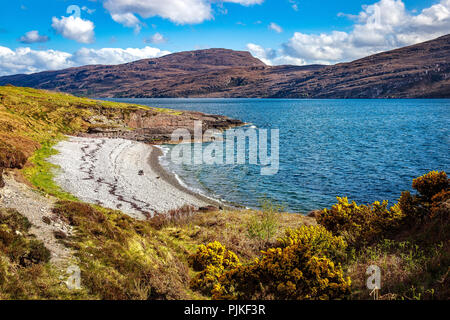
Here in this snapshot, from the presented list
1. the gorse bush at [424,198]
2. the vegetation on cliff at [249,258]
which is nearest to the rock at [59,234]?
A: the vegetation on cliff at [249,258]

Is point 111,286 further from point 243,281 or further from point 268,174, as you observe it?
point 268,174

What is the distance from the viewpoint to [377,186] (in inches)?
1246

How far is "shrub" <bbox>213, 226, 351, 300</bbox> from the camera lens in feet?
25.5

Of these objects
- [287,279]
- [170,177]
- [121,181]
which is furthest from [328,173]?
[287,279]

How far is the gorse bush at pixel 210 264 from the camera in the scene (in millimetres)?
9125

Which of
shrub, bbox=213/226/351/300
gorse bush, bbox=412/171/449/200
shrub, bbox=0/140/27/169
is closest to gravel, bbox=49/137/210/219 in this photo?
shrub, bbox=0/140/27/169

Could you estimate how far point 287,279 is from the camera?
8195 mm

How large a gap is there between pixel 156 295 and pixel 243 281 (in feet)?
8.47

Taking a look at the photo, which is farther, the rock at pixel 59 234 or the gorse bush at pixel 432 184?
the gorse bush at pixel 432 184

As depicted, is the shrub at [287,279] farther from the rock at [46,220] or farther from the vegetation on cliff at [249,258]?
the rock at [46,220]

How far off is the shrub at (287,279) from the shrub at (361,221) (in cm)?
396

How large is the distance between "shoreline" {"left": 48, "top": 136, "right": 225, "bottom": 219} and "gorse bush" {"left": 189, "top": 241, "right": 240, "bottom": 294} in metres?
12.1

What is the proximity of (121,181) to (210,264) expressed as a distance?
77.1 ft
